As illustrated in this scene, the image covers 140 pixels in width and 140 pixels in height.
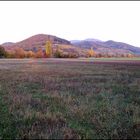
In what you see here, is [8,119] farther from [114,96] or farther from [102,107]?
[114,96]

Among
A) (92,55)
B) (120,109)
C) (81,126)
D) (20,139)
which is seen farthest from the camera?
(92,55)

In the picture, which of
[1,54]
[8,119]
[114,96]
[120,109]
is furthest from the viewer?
[1,54]

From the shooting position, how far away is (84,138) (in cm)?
617

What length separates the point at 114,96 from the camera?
11.6 meters

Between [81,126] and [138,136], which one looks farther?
[81,126]

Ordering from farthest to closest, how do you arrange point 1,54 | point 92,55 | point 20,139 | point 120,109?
point 92,55 → point 1,54 → point 120,109 → point 20,139

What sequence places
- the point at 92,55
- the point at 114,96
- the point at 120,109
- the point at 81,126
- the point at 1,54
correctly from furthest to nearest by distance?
the point at 92,55
the point at 1,54
the point at 114,96
the point at 120,109
the point at 81,126

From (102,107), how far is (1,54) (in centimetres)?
10715

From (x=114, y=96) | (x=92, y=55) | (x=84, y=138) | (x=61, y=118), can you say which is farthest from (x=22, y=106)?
(x=92, y=55)

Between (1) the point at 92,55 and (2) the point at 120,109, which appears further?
(1) the point at 92,55

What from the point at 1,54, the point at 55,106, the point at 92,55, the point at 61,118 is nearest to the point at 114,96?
the point at 55,106

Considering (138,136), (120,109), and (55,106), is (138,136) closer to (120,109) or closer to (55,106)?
(120,109)

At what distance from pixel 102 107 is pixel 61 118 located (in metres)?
2.21

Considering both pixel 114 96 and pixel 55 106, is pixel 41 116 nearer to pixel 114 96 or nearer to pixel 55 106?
pixel 55 106
